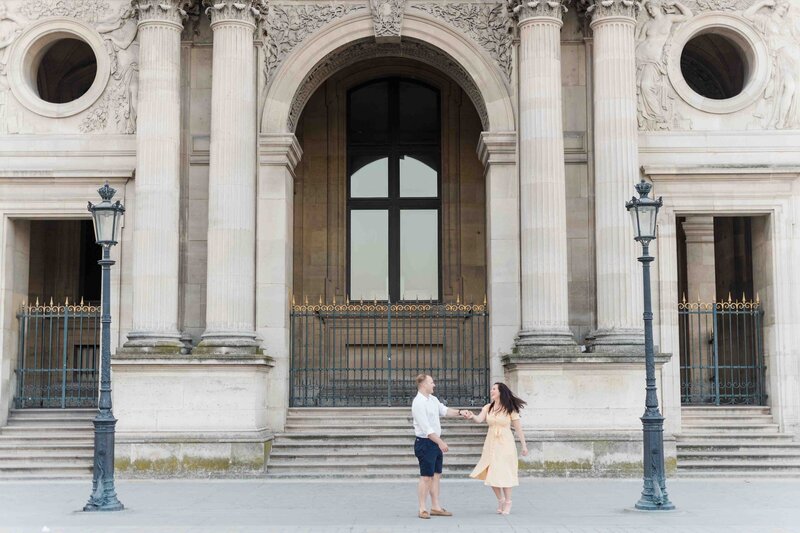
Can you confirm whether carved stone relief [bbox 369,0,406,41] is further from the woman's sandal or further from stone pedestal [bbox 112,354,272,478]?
the woman's sandal

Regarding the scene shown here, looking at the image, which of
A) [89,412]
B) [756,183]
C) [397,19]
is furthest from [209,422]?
[756,183]

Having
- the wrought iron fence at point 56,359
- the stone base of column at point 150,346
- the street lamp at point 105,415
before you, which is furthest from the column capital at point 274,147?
the street lamp at point 105,415

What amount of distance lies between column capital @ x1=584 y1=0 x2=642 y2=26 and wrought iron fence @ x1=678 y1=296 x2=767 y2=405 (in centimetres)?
606

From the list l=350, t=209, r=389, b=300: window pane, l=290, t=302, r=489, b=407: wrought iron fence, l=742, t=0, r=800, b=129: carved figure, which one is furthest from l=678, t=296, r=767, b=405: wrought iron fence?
l=350, t=209, r=389, b=300: window pane

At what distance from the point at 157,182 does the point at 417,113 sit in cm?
827

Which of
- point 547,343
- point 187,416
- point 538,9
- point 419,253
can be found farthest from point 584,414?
point 419,253

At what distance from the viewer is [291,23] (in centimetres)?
2277

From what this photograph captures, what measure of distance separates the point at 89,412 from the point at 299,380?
14.4ft

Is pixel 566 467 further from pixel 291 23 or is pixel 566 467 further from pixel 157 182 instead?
pixel 291 23

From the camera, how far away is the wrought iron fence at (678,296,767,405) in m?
22.9

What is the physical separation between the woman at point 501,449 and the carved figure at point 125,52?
11.2 m

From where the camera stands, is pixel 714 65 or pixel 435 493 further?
pixel 714 65

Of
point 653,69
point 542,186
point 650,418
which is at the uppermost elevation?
point 653,69

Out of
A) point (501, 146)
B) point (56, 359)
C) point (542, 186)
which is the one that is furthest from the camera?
point (56, 359)
